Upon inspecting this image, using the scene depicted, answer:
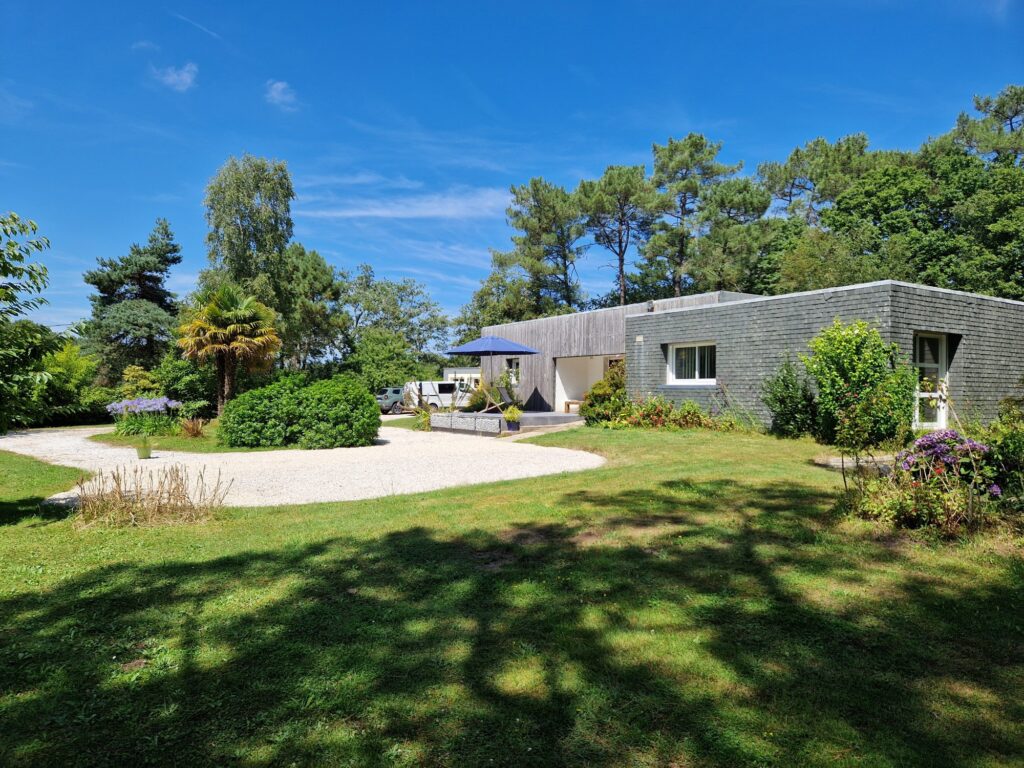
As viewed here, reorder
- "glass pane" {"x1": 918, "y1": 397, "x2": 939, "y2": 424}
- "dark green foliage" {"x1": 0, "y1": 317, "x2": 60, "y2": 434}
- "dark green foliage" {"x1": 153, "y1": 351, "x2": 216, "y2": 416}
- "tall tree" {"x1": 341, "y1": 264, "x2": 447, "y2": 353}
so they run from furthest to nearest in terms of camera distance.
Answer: "tall tree" {"x1": 341, "y1": 264, "x2": 447, "y2": 353}
"dark green foliage" {"x1": 153, "y1": 351, "x2": 216, "y2": 416}
"glass pane" {"x1": 918, "y1": 397, "x2": 939, "y2": 424}
"dark green foliage" {"x1": 0, "y1": 317, "x2": 60, "y2": 434}

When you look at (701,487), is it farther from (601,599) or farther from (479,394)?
(479,394)

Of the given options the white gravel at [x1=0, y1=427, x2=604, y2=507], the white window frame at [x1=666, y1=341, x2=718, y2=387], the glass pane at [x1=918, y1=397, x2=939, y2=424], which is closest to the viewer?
the white gravel at [x1=0, y1=427, x2=604, y2=507]

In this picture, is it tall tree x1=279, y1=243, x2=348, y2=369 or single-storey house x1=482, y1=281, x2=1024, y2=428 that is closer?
single-storey house x1=482, y1=281, x2=1024, y2=428

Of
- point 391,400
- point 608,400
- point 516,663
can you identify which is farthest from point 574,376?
point 516,663

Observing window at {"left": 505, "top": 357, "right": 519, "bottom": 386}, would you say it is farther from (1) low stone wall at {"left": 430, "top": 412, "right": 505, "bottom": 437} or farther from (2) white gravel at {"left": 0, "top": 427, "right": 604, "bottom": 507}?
(2) white gravel at {"left": 0, "top": 427, "right": 604, "bottom": 507}

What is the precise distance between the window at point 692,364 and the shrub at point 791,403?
2354 mm

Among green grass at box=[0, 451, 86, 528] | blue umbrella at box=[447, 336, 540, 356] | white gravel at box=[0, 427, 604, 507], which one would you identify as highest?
blue umbrella at box=[447, 336, 540, 356]

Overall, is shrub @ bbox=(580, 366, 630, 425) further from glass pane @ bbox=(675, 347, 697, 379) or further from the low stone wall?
the low stone wall

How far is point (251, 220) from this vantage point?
28250 mm

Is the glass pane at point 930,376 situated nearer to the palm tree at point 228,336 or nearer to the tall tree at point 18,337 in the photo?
the tall tree at point 18,337

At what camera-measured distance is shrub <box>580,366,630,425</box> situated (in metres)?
15.3

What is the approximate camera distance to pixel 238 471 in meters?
8.91

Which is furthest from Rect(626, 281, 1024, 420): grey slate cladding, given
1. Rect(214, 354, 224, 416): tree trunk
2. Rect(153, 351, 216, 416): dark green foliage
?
Rect(153, 351, 216, 416): dark green foliage

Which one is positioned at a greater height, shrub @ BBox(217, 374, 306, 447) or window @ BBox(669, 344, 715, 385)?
window @ BBox(669, 344, 715, 385)
